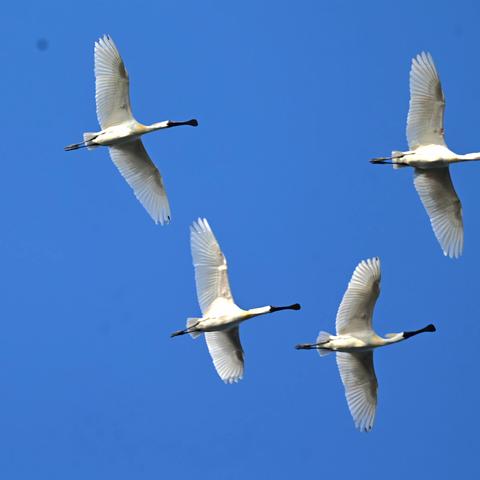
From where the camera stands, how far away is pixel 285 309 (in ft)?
110

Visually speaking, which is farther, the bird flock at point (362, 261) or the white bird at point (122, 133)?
the white bird at point (122, 133)

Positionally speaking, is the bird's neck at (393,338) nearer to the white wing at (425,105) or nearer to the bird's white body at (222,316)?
the bird's white body at (222,316)

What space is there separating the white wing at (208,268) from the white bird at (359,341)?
6.54ft

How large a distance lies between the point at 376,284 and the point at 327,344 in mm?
1523

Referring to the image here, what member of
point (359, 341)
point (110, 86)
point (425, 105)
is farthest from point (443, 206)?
point (110, 86)

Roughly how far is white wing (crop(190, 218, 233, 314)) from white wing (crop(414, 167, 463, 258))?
4.92m

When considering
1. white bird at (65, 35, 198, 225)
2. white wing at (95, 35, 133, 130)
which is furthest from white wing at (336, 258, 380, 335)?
white wing at (95, 35, 133, 130)

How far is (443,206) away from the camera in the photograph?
34344mm

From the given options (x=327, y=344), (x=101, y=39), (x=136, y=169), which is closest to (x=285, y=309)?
(x=327, y=344)

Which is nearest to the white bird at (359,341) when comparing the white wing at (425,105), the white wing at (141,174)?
the white wing at (425,105)

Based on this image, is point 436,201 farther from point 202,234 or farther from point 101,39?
point 101,39

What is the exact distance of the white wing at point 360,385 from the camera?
32.5 metres

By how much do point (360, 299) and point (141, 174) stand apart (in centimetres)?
550

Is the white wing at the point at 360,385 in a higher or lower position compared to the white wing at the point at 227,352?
lower
